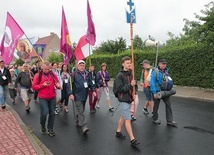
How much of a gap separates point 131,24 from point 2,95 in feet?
18.8

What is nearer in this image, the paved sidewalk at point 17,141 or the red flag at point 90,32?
the paved sidewalk at point 17,141

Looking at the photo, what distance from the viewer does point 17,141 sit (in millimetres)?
4984

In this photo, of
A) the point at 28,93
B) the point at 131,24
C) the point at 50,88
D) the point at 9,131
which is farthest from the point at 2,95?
the point at 131,24

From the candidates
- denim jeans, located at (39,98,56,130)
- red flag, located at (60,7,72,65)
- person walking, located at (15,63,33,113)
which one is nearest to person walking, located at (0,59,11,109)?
person walking, located at (15,63,33,113)

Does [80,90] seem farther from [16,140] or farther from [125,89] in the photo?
[16,140]

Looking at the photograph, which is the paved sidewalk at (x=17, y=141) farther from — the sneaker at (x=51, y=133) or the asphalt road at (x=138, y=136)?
the sneaker at (x=51, y=133)

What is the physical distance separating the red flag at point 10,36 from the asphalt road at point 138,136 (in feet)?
7.01

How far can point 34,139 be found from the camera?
16.9ft

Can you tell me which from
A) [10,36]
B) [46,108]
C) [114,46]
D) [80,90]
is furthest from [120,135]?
[114,46]

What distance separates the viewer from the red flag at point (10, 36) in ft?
22.9

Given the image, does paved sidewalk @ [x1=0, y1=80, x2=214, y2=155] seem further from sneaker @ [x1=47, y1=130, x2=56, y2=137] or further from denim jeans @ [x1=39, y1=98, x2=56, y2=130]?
denim jeans @ [x1=39, y1=98, x2=56, y2=130]

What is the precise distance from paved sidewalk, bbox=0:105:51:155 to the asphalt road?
289 mm

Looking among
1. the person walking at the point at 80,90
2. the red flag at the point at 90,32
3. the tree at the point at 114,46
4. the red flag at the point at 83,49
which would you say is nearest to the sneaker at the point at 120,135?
the person walking at the point at 80,90

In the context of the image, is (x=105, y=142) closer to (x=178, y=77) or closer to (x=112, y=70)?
(x=178, y=77)
